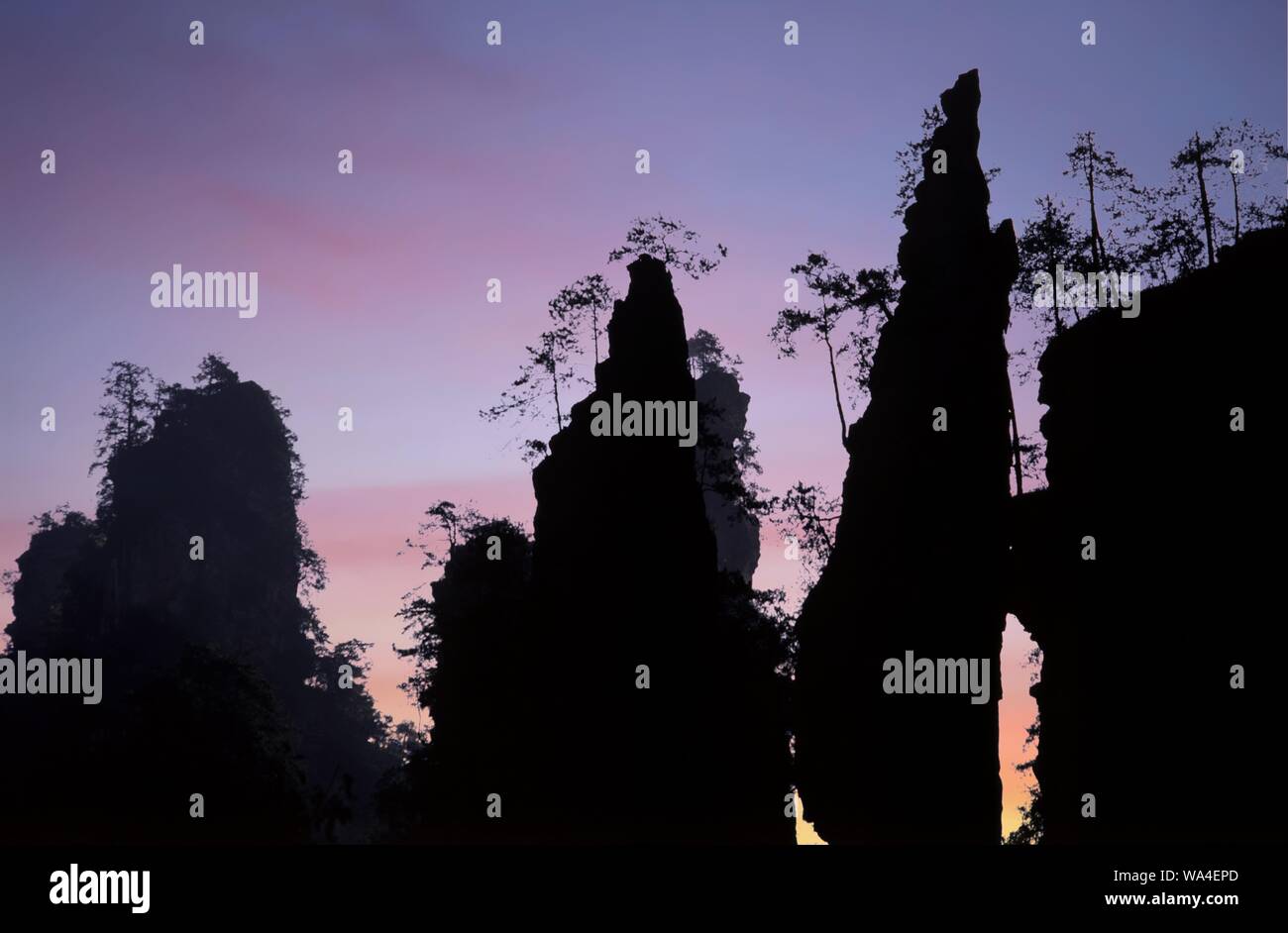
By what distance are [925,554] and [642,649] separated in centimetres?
1020

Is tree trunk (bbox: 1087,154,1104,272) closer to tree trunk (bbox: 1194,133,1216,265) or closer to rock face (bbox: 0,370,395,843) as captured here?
tree trunk (bbox: 1194,133,1216,265)

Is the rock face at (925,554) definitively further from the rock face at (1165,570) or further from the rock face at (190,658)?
the rock face at (190,658)

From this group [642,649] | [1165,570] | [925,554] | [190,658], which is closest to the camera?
[1165,570]

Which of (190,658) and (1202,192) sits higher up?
(1202,192)

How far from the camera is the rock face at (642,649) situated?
4078cm

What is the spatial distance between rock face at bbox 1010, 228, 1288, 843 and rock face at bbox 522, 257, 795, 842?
10.1 metres

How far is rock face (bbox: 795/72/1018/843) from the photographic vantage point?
1443 inches

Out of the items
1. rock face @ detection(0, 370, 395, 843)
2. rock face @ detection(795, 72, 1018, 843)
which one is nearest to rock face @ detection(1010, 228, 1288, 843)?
rock face @ detection(795, 72, 1018, 843)

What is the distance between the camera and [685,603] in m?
42.2

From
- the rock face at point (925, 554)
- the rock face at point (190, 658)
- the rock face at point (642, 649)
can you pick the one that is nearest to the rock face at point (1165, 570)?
the rock face at point (925, 554)

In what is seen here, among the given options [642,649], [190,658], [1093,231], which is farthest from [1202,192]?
[190,658]

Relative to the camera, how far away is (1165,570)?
34438 mm

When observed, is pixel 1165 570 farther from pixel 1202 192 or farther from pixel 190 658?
pixel 190 658

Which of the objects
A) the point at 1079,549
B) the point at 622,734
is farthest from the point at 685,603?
the point at 1079,549
